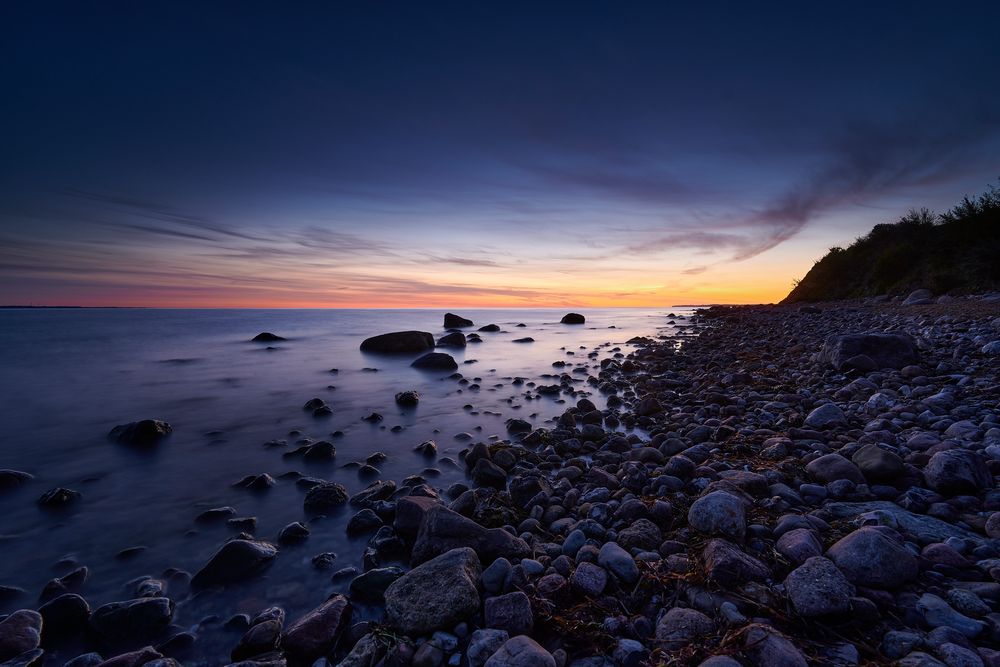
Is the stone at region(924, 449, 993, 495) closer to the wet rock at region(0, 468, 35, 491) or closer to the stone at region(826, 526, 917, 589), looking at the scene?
the stone at region(826, 526, 917, 589)

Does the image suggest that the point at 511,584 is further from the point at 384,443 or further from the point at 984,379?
the point at 984,379

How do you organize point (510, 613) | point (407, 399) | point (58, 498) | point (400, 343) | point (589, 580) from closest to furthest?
point (510, 613)
point (589, 580)
point (58, 498)
point (407, 399)
point (400, 343)

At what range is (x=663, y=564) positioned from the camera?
9.34 feet

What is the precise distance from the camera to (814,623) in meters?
2.21

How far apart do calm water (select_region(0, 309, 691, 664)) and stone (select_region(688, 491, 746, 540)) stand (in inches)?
→ 119

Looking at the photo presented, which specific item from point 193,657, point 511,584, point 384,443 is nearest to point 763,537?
point 511,584

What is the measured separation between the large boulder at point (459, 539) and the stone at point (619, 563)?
647 millimetres

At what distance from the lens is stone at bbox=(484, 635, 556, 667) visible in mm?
2107

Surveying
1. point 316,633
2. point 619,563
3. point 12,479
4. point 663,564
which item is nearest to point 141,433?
point 12,479

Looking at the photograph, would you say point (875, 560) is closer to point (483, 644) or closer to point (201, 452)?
point (483, 644)

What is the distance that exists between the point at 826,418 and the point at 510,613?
16.9 ft

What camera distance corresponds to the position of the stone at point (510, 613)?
2.52 meters

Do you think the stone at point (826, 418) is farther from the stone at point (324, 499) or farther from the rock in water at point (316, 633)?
the stone at point (324, 499)

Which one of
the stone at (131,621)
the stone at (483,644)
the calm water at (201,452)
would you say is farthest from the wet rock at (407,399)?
the stone at (483,644)
